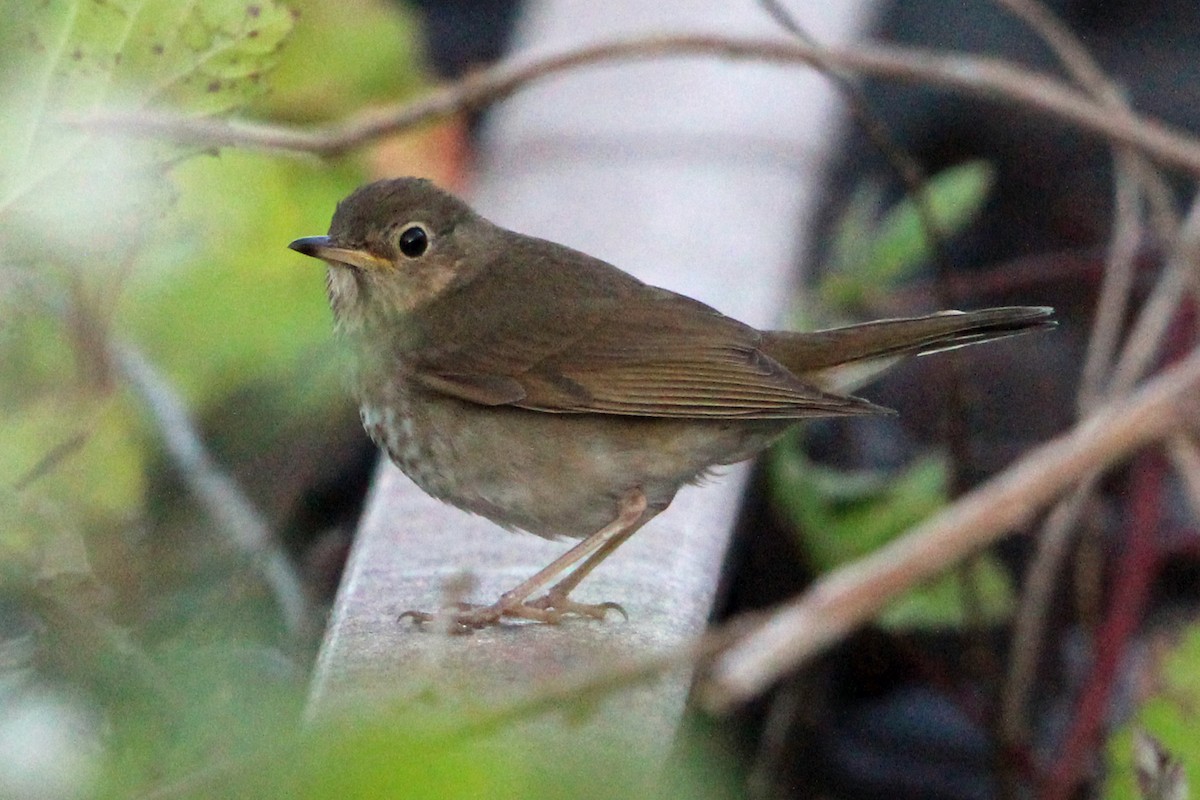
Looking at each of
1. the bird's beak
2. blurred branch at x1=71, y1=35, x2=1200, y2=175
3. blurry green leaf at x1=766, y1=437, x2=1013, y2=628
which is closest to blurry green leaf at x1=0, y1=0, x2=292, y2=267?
the bird's beak

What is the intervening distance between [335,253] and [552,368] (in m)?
0.45

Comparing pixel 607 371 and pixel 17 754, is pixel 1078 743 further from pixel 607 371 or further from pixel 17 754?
pixel 17 754

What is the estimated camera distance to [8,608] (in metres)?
2.67

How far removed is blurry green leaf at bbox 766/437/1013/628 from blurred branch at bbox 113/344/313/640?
109 cm

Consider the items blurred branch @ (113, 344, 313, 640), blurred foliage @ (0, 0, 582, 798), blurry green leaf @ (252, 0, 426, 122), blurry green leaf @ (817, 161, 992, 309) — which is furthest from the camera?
blurry green leaf @ (252, 0, 426, 122)

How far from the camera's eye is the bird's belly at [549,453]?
3020 millimetres

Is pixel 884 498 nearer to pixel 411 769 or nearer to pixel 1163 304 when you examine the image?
pixel 1163 304

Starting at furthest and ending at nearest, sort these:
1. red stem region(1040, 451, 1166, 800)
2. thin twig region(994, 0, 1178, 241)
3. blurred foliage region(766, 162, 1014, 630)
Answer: blurred foliage region(766, 162, 1014, 630) < thin twig region(994, 0, 1178, 241) < red stem region(1040, 451, 1166, 800)

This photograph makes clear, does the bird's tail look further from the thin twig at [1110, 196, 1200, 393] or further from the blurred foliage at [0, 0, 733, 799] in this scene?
the blurred foliage at [0, 0, 733, 799]

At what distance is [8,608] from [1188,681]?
1988mm

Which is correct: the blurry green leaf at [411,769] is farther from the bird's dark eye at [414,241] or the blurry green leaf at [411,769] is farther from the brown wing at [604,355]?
the bird's dark eye at [414,241]

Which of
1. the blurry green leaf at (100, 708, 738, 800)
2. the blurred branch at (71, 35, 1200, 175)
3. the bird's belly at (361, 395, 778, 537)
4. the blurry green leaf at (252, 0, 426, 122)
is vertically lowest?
the blurry green leaf at (100, 708, 738, 800)

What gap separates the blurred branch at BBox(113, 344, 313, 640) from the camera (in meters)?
3.29

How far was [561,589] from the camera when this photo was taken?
298 centimetres
